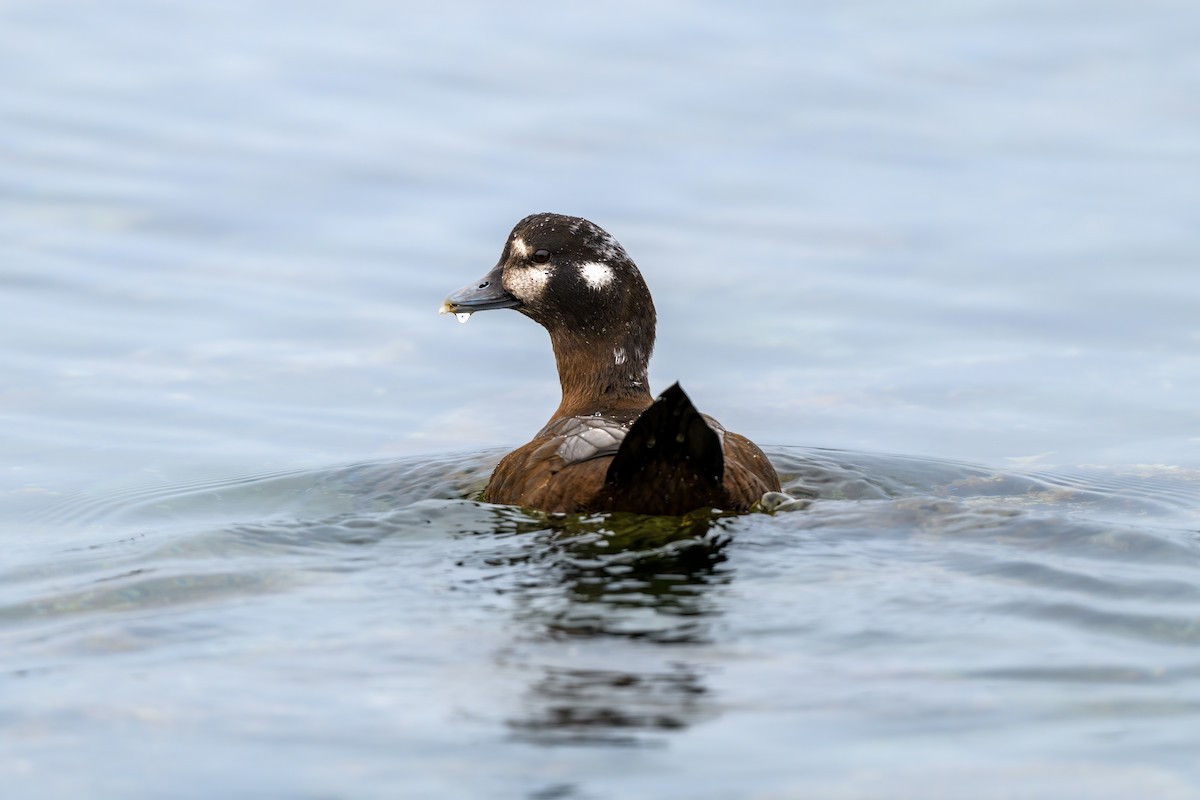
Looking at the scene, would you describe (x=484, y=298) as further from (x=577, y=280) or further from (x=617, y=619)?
(x=617, y=619)

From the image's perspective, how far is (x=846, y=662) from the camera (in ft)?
16.9

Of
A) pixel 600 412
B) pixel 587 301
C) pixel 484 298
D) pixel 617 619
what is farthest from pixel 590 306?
pixel 617 619

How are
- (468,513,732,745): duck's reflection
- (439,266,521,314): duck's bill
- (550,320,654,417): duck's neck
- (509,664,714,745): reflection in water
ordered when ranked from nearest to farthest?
(509,664,714,745): reflection in water → (468,513,732,745): duck's reflection → (550,320,654,417): duck's neck → (439,266,521,314): duck's bill

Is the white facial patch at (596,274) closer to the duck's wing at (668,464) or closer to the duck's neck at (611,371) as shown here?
the duck's neck at (611,371)

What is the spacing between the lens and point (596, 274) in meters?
8.27

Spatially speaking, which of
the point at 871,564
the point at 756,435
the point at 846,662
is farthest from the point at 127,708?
the point at 756,435

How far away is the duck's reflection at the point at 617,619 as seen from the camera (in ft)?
15.1

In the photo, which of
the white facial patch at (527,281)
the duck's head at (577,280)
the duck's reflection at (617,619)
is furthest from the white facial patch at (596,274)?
the duck's reflection at (617,619)

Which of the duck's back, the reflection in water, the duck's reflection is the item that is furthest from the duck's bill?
the reflection in water

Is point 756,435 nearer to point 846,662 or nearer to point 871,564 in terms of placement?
point 871,564

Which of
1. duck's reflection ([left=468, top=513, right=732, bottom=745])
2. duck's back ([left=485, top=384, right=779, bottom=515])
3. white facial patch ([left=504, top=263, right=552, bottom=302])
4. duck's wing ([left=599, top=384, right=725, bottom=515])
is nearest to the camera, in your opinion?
duck's reflection ([left=468, top=513, right=732, bottom=745])

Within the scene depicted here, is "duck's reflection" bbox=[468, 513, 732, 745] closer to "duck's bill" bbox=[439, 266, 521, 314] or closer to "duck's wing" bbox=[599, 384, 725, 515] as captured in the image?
Answer: "duck's wing" bbox=[599, 384, 725, 515]

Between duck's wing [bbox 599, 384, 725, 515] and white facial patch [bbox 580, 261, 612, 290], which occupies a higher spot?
white facial patch [bbox 580, 261, 612, 290]

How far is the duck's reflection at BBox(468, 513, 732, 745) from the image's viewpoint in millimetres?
4598
